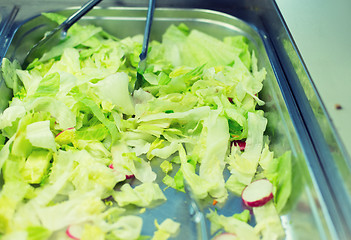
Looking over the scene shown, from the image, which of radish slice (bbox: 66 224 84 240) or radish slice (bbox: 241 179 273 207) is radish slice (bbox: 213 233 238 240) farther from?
radish slice (bbox: 66 224 84 240)

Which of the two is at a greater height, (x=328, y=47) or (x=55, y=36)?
(x=55, y=36)

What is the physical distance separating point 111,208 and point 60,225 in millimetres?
133

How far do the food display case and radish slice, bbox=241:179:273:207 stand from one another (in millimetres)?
40

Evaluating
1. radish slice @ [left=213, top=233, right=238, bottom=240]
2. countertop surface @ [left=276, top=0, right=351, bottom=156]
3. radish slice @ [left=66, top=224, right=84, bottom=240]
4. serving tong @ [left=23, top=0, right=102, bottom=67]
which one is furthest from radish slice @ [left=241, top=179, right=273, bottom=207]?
serving tong @ [left=23, top=0, right=102, bottom=67]

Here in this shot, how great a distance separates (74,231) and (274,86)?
79cm

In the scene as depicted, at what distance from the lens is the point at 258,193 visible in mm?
921

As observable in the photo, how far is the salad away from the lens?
0.84 metres

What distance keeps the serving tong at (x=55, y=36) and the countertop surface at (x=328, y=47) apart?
80 cm

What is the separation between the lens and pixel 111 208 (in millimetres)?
851

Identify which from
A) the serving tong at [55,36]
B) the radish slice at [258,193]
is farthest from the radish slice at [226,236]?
the serving tong at [55,36]

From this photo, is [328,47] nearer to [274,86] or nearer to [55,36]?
[274,86]

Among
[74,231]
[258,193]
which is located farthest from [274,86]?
[74,231]

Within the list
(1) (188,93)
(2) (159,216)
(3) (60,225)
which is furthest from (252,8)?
(3) (60,225)

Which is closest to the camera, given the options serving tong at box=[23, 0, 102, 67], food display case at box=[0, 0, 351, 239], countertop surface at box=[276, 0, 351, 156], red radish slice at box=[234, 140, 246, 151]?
food display case at box=[0, 0, 351, 239]
